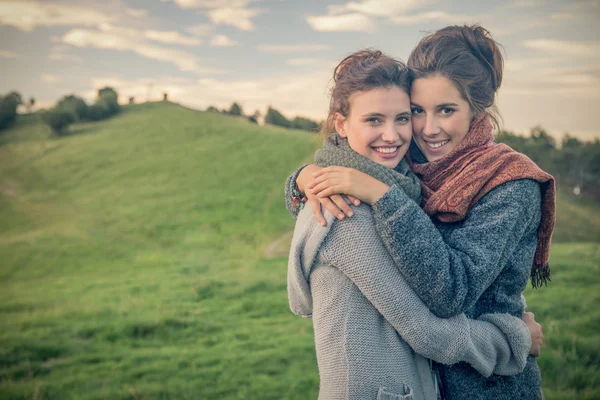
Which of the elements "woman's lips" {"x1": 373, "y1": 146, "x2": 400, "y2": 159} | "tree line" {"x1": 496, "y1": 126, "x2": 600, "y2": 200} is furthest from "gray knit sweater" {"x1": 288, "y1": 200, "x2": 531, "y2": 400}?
"tree line" {"x1": 496, "y1": 126, "x2": 600, "y2": 200}

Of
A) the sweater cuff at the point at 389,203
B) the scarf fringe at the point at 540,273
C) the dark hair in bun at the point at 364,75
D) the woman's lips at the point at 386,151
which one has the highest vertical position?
the dark hair in bun at the point at 364,75

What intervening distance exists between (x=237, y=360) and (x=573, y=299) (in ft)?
22.7

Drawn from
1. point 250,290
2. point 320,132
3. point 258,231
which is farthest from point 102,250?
point 320,132

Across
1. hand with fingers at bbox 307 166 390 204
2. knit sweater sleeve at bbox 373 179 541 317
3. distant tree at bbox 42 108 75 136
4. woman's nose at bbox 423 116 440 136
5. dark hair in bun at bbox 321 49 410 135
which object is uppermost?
distant tree at bbox 42 108 75 136

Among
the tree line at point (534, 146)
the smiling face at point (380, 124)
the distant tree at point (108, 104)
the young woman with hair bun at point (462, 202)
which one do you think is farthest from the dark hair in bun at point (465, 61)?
the distant tree at point (108, 104)

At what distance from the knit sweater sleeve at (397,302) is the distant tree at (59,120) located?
1969 inches

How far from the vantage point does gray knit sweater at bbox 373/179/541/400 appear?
206 centimetres

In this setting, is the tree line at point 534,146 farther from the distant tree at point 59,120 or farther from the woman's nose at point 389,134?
the woman's nose at point 389,134

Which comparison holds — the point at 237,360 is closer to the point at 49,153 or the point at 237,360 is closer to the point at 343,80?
the point at 343,80

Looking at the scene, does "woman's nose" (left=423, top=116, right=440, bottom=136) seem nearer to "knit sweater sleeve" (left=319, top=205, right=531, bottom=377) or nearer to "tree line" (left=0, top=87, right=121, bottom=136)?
"knit sweater sleeve" (left=319, top=205, right=531, bottom=377)

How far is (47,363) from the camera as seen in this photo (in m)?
8.27

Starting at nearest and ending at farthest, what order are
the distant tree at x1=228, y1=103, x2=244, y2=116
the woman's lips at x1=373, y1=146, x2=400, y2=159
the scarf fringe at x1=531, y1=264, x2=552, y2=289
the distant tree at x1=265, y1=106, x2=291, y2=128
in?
the woman's lips at x1=373, y1=146, x2=400, y2=159 → the scarf fringe at x1=531, y1=264, x2=552, y2=289 → the distant tree at x1=265, y1=106, x2=291, y2=128 → the distant tree at x1=228, y1=103, x2=244, y2=116

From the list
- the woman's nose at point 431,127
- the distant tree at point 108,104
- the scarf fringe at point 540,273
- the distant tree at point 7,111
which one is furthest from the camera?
the distant tree at point 108,104

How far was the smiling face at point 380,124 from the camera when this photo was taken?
238 cm
